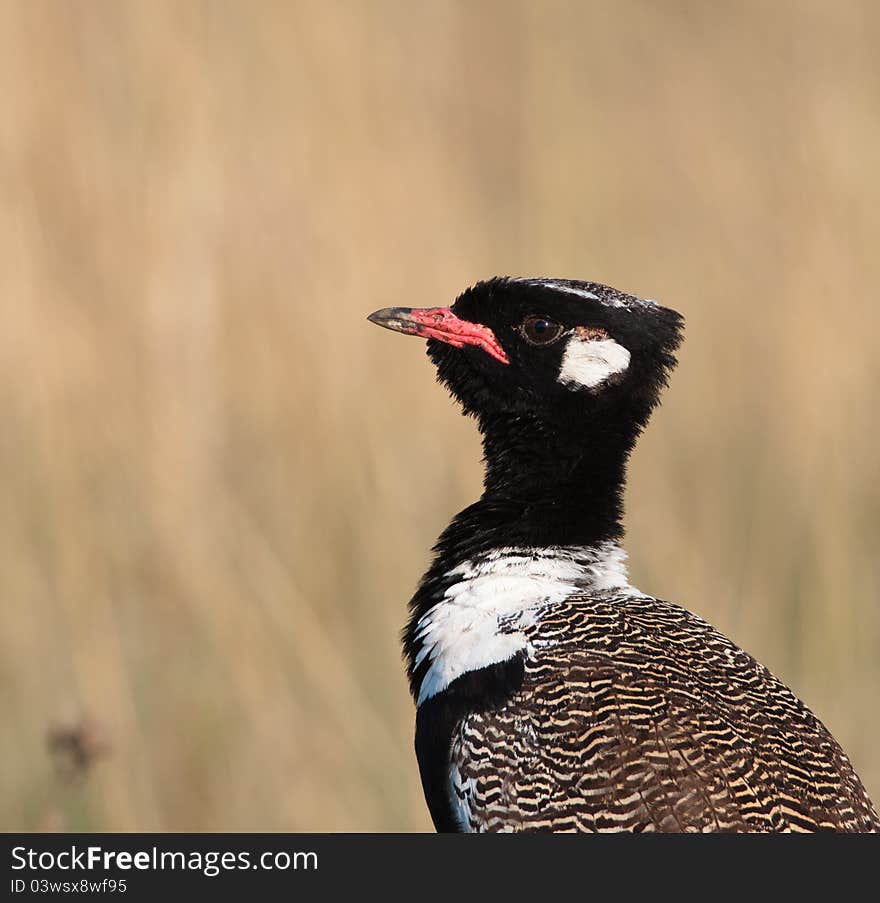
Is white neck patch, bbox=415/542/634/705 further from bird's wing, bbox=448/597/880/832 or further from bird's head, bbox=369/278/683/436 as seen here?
bird's head, bbox=369/278/683/436

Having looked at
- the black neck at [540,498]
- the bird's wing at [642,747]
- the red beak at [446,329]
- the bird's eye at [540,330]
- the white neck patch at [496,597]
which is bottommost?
the bird's wing at [642,747]

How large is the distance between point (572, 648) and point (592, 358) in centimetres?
64

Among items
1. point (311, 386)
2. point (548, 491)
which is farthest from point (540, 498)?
point (311, 386)

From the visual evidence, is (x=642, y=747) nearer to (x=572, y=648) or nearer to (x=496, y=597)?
(x=572, y=648)

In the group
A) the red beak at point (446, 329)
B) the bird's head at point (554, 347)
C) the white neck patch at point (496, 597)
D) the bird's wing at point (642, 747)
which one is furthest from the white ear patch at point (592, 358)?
the bird's wing at point (642, 747)

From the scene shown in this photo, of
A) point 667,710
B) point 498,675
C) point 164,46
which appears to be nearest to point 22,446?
point 164,46

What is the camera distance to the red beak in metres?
3.13

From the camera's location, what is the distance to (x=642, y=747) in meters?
2.50

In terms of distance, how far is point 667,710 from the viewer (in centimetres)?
257

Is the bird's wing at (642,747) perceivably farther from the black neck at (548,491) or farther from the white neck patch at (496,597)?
the black neck at (548,491)

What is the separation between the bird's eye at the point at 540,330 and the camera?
308 cm

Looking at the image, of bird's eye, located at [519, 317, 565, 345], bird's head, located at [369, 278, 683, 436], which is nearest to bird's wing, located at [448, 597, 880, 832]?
bird's head, located at [369, 278, 683, 436]

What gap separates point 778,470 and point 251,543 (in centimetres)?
163

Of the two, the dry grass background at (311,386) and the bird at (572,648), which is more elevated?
the dry grass background at (311,386)
